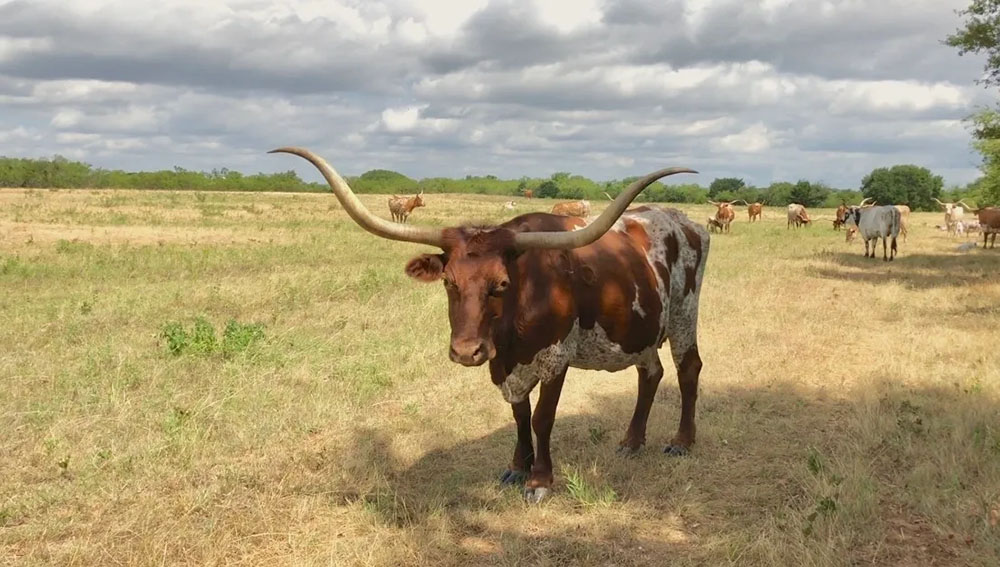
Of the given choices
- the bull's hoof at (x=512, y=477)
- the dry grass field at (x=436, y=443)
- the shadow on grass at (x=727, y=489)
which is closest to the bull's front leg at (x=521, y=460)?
the bull's hoof at (x=512, y=477)

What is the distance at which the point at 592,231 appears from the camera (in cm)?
420

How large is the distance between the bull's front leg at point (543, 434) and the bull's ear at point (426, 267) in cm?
107

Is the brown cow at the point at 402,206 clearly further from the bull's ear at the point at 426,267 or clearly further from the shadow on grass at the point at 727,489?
the bull's ear at the point at 426,267

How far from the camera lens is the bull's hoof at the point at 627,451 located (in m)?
5.86

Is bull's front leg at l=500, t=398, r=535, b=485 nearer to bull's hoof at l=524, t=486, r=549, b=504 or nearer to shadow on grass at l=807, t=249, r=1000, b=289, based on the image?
bull's hoof at l=524, t=486, r=549, b=504

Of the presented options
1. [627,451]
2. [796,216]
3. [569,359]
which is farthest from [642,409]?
[796,216]

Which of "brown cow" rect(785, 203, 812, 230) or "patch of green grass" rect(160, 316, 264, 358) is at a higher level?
"brown cow" rect(785, 203, 812, 230)

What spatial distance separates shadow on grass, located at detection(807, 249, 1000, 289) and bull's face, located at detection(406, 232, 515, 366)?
46.4 ft

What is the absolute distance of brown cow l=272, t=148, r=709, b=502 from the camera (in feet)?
13.8

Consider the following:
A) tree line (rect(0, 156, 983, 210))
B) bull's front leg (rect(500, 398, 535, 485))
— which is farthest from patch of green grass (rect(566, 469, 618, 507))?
tree line (rect(0, 156, 983, 210))

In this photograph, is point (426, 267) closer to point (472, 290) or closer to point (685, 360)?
point (472, 290)

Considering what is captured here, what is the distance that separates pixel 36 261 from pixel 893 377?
16.8 m

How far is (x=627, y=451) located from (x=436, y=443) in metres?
1.57

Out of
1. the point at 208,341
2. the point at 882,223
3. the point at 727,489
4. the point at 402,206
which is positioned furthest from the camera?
the point at 402,206
